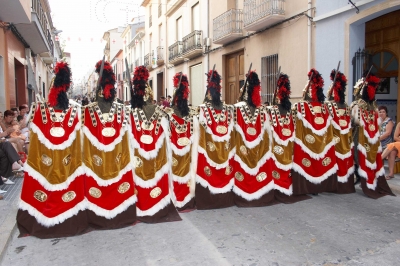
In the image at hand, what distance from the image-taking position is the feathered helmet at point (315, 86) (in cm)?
559

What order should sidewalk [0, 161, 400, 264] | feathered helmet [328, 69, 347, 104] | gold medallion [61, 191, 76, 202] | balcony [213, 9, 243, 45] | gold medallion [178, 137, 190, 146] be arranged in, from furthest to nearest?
balcony [213, 9, 243, 45] < feathered helmet [328, 69, 347, 104] < gold medallion [178, 137, 190, 146] < gold medallion [61, 191, 76, 202] < sidewalk [0, 161, 400, 264]

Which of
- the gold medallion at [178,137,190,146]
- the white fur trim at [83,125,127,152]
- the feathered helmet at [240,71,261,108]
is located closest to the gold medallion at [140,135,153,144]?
the white fur trim at [83,125,127,152]

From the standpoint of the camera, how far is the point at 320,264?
132 inches

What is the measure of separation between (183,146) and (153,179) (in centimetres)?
68

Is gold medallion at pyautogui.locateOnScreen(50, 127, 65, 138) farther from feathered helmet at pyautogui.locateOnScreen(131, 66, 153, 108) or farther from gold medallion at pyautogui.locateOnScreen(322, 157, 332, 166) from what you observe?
gold medallion at pyautogui.locateOnScreen(322, 157, 332, 166)

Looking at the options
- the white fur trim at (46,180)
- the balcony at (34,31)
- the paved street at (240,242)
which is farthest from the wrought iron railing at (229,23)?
the white fur trim at (46,180)

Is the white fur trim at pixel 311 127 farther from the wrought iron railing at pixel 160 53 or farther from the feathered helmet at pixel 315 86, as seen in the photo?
the wrought iron railing at pixel 160 53

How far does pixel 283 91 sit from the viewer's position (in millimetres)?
5434

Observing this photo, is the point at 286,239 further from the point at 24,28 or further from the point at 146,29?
the point at 146,29

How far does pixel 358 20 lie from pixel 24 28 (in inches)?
375

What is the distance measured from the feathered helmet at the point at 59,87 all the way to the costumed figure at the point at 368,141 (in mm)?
4463

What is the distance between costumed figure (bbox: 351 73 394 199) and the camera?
5.80 meters

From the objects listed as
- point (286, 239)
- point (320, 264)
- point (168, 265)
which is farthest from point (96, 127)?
point (320, 264)

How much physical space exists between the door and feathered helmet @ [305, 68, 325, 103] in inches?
320
